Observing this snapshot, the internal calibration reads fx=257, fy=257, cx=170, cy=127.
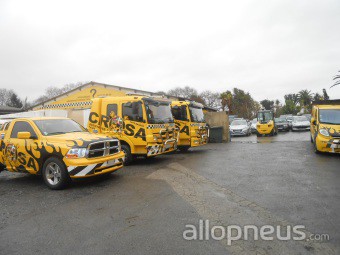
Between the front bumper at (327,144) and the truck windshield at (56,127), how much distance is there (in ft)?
29.7

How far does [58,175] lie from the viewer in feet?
21.3

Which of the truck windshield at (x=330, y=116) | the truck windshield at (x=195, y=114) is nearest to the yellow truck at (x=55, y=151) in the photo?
the truck windshield at (x=195, y=114)

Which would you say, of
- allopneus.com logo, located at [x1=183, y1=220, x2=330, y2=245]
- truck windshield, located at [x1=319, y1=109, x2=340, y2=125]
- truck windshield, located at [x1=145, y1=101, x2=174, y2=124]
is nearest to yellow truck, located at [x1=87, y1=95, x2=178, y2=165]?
truck windshield, located at [x1=145, y1=101, x2=174, y2=124]

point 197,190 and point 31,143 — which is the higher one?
point 31,143

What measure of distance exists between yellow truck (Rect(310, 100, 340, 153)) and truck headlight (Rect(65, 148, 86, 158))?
9078mm

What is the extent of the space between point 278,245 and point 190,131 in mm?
9331

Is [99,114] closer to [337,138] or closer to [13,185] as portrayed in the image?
[13,185]

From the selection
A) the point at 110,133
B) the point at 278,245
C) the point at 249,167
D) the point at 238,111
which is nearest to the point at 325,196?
the point at 278,245

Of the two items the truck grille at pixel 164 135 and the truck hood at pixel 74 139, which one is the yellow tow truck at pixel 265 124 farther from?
the truck hood at pixel 74 139

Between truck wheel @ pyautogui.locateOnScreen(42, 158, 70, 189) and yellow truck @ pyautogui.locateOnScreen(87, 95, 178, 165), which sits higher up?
yellow truck @ pyautogui.locateOnScreen(87, 95, 178, 165)

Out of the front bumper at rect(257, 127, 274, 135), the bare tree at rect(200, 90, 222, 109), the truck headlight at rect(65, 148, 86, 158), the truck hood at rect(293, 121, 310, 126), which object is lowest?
the front bumper at rect(257, 127, 274, 135)

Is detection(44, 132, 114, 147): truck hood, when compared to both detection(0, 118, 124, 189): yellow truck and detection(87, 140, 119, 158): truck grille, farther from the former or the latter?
detection(87, 140, 119, 158): truck grille

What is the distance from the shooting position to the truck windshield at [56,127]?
276 inches

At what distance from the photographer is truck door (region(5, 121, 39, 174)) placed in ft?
22.4
